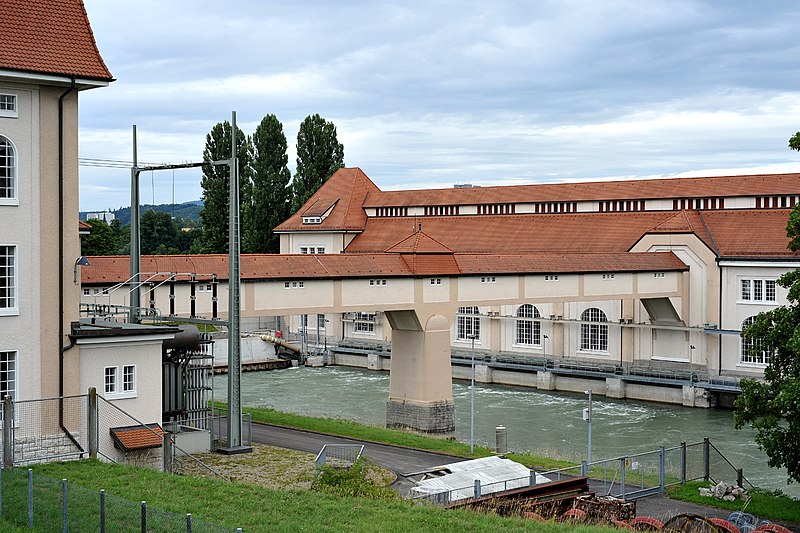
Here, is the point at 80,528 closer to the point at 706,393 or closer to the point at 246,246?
the point at 706,393

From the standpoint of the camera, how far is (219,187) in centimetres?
7400

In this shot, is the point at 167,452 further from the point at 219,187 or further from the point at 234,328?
the point at 219,187

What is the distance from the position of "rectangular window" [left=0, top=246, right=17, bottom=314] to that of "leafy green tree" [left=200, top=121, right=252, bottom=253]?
50475mm

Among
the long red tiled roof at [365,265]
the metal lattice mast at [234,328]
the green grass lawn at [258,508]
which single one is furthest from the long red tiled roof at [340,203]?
the green grass lawn at [258,508]

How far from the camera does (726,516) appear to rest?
933 inches

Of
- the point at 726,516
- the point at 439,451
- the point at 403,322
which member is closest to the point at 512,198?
the point at 403,322

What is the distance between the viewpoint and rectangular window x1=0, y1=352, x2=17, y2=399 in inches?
898

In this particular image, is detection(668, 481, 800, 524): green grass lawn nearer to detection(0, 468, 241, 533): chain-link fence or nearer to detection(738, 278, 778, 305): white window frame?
detection(0, 468, 241, 533): chain-link fence

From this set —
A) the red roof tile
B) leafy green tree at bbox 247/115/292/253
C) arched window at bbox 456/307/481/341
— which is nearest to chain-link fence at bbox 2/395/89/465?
the red roof tile

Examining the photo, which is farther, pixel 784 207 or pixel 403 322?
pixel 784 207

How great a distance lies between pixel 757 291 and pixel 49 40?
39373mm

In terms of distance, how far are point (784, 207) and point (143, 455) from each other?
4146 cm

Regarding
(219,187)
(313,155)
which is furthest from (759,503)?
(313,155)

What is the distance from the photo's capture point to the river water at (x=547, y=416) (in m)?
38.4
